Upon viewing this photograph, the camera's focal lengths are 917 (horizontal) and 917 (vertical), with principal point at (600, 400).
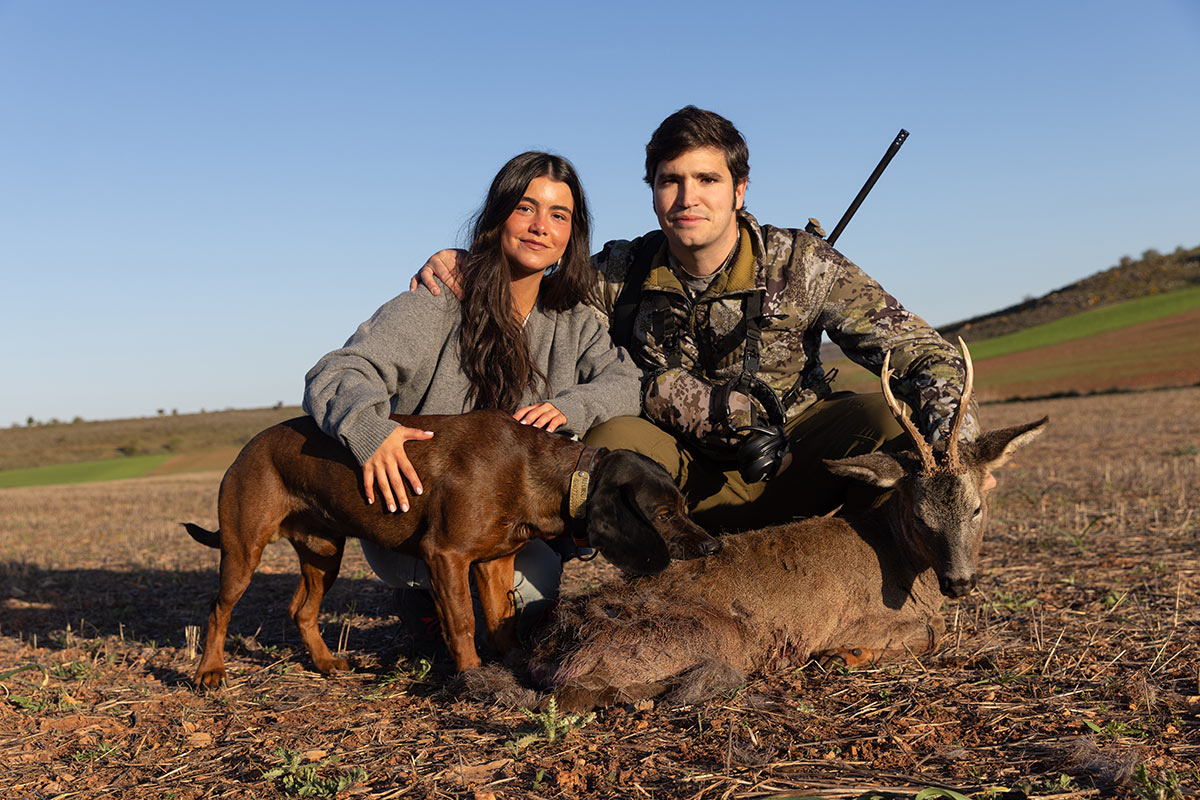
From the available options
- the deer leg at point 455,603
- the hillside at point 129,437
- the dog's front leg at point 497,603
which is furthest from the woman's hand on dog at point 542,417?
the hillside at point 129,437

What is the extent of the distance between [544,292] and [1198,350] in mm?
45614

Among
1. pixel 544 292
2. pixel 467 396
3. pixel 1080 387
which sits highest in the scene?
pixel 544 292

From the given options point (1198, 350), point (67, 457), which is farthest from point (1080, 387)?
point (67, 457)

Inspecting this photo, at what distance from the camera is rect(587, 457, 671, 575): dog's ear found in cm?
431

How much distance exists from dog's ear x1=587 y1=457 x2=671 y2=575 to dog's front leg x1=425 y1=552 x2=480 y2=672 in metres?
0.66

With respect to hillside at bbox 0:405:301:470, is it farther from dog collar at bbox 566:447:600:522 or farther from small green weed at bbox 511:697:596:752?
small green weed at bbox 511:697:596:752

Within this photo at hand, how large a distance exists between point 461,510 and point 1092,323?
66633 mm

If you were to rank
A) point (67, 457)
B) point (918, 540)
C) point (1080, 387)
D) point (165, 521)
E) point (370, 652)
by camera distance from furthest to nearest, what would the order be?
point (67, 457)
point (1080, 387)
point (165, 521)
point (370, 652)
point (918, 540)

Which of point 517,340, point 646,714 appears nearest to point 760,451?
point 517,340

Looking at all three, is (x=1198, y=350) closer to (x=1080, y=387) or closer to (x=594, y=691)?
(x=1080, y=387)

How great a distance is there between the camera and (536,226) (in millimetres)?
5445

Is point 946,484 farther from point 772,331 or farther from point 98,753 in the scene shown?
point 98,753

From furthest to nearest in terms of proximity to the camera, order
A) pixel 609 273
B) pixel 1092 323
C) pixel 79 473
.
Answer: pixel 1092 323, pixel 79 473, pixel 609 273

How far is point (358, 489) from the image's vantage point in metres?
4.83
